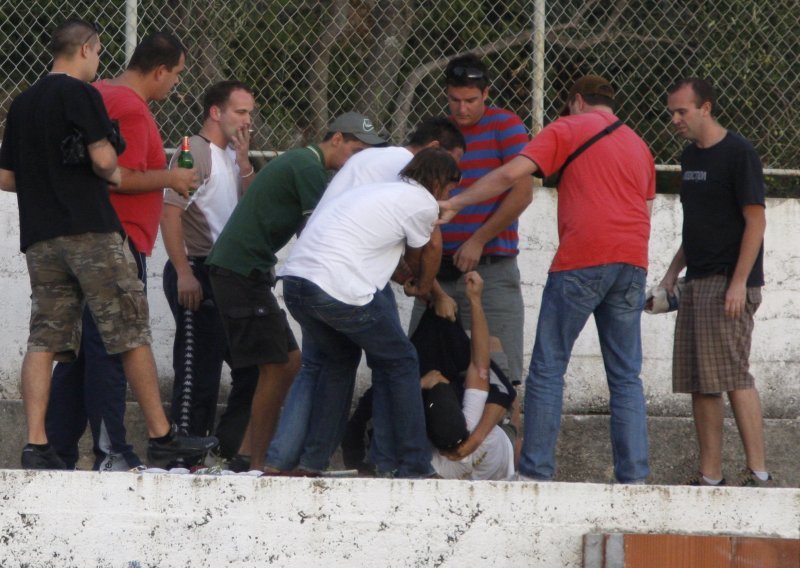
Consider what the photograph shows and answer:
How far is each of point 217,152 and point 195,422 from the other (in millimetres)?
1192

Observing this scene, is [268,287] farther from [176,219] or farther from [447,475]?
[447,475]

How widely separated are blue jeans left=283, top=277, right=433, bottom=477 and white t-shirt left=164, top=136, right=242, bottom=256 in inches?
36.2

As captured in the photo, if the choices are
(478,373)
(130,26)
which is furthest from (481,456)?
(130,26)

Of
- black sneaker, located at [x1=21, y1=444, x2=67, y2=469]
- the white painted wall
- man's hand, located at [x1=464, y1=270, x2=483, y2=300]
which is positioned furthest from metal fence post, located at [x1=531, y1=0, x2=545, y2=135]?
black sneaker, located at [x1=21, y1=444, x2=67, y2=469]

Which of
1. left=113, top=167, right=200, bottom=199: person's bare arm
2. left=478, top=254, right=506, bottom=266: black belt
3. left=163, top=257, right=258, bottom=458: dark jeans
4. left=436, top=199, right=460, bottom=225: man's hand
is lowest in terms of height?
left=163, top=257, right=258, bottom=458: dark jeans

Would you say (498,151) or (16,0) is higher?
→ (16,0)

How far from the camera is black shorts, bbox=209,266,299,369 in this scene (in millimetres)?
5184

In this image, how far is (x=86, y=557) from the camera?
4.22m

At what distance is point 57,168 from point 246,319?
102cm

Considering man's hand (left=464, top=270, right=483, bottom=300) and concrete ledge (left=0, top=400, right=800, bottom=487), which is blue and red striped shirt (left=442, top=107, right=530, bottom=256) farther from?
concrete ledge (left=0, top=400, right=800, bottom=487)

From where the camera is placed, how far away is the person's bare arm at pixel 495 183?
484 cm

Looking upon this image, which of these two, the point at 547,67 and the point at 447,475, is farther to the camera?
the point at 547,67

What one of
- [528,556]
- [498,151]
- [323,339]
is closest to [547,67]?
[498,151]

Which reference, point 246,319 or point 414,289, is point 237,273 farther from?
point 414,289
